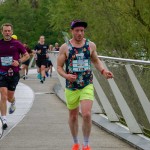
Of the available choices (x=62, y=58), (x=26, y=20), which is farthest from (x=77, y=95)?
(x=26, y=20)

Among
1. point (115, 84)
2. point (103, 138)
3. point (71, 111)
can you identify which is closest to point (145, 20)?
point (115, 84)

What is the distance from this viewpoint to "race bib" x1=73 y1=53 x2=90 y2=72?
793 centimetres

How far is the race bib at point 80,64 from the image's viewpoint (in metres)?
7.93

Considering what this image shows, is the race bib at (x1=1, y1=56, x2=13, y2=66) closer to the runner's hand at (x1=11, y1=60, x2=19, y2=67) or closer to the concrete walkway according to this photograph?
the runner's hand at (x1=11, y1=60, x2=19, y2=67)

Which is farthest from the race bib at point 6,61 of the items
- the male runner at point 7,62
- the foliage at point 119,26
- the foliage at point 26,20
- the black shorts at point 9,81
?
the foliage at point 26,20

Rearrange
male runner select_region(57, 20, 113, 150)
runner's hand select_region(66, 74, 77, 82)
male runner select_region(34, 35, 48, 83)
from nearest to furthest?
1. runner's hand select_region(66, 74, 77, 82)
2. male runner select_region(57, 20, 113, 150)
3. male runner select_region(34, 35, 48, 83)

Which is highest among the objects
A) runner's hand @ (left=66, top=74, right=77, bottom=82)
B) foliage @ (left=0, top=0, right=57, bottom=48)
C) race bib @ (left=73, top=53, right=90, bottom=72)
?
race bib @ (left=73, top=53, right=90, bottom=72)

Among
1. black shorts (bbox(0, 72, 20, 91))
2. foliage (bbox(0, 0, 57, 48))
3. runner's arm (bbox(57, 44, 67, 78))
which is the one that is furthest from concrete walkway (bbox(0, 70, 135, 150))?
foliage (bbox(0, 0, 57, 48))

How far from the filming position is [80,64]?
793cm

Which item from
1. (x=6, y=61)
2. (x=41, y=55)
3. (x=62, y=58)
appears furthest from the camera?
(x=41, y=55)

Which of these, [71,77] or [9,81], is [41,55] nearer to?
[9,81]

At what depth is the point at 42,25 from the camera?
184 ft

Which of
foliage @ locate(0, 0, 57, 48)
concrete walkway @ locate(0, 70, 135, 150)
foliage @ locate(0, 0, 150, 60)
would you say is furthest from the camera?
foliage @ locate(0, 0, 57, 48)

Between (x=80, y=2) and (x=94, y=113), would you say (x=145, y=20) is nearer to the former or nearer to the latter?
(x=94, y=113)
